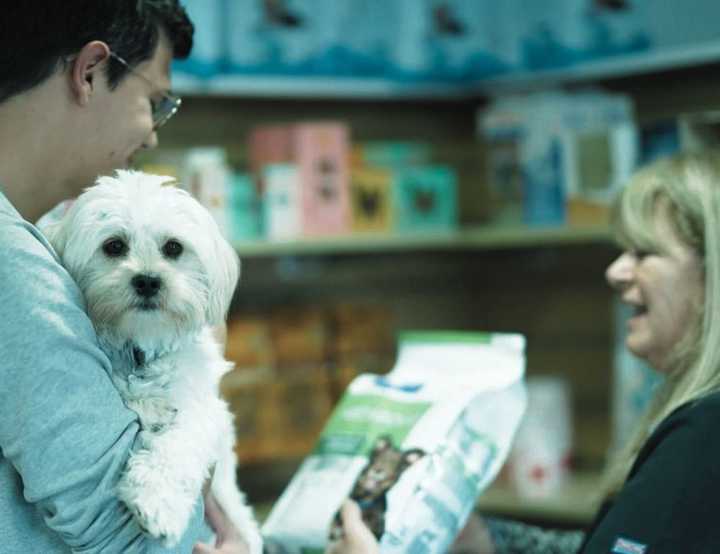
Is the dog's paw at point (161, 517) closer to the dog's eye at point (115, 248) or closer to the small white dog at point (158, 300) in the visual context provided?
the small white dog at point (158, 300)

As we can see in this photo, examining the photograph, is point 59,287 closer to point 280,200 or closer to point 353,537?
point 353,537

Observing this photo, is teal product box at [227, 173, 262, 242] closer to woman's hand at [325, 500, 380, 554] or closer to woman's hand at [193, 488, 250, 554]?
woman's hand at [325, 500, 380, 554]

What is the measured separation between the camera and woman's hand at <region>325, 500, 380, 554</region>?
182 cm

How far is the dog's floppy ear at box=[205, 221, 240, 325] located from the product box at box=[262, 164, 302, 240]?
165 centimetres

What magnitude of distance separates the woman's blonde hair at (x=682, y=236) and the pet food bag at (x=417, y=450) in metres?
0.30

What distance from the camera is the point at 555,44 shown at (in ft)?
11.9

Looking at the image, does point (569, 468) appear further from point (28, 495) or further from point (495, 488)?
point (28, 495)

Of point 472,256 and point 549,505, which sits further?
point 472,256

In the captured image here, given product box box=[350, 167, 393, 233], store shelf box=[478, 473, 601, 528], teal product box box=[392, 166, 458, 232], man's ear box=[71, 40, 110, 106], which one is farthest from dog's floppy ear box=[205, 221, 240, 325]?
store shelf box=[478, 473, 601, 528]

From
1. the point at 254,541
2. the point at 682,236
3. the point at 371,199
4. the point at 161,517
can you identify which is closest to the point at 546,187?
the point at 371,199

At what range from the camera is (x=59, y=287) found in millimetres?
1326

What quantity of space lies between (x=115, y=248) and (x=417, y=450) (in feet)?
2.26

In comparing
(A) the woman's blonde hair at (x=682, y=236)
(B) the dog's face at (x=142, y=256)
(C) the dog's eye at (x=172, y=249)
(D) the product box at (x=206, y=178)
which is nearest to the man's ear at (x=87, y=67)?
(B) the dog's face at (x=142, y=256)

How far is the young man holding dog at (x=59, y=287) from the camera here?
126cm
